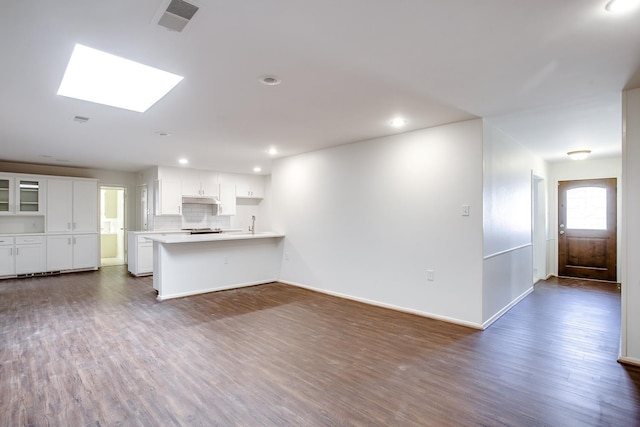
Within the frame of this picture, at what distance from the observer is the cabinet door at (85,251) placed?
7453 millimetres

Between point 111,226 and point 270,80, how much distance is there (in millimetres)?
9701

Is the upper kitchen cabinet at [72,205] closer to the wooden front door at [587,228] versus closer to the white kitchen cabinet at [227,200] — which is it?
the white kitchen cabinet at [227,200]

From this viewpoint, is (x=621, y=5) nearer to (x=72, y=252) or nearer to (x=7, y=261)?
(x=72, y=252)

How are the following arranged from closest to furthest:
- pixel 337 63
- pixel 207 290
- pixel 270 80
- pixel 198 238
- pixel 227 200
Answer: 1. pixel 337 63
2. pixel 270 80
3. pixel 198 238
4. pixel 207 290
5. pixel 227 200

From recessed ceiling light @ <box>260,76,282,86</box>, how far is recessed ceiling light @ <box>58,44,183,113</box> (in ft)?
2.35

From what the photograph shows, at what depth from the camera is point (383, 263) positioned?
4.61m

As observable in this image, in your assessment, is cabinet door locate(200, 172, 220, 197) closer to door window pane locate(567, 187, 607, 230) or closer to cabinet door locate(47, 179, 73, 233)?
cabinet door locate(47, 179, 73, 233)

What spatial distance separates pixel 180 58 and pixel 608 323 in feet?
18.0

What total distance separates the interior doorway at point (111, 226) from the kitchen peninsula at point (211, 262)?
213 inches

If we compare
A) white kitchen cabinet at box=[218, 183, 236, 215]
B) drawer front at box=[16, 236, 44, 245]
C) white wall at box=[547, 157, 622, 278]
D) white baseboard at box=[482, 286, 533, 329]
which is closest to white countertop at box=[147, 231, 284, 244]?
white kitchen cabinet at box=[218, 183, 236, 215]

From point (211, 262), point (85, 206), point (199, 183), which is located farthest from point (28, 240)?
point (211, 262)

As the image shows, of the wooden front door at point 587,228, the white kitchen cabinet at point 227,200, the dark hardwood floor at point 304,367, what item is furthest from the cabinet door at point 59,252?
the wooden front door at point 587,228

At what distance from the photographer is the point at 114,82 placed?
326 centimetres

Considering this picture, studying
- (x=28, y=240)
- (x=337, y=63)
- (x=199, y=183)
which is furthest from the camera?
(x=199, y=183)
